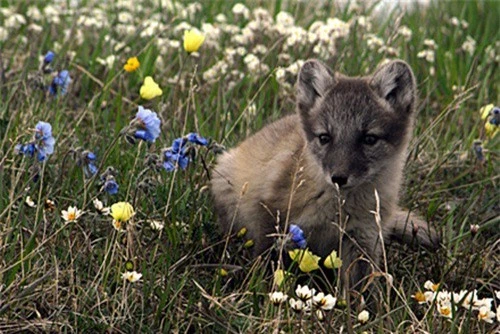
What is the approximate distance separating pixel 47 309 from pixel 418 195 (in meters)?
2.32

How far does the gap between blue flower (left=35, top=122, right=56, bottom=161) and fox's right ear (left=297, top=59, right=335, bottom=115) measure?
1.38 metres

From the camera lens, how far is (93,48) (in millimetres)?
7086

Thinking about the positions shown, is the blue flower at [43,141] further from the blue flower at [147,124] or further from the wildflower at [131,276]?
the wildflower at [131,276]

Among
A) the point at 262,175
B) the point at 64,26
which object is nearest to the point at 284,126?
the point at 262,175

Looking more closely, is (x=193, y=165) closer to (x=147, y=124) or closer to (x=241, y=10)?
(x=147, y=124)

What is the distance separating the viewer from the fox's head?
185 inches

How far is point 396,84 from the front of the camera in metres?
5.00

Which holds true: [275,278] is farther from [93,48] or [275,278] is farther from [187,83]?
[93,48]

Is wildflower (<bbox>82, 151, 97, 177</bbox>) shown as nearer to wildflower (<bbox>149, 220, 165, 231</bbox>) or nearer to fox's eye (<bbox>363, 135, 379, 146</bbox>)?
wildflower (<bbox>149, 220, 165, 231</bbox>)

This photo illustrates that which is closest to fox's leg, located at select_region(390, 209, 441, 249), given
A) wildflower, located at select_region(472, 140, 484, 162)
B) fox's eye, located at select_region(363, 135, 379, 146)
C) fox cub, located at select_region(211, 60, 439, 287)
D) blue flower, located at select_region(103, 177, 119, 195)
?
fox cub, located at select_region(211, 60, 439, 287)

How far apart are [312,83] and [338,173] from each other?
73cm

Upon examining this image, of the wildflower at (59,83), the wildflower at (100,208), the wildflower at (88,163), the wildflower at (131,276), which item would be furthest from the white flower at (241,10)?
the wildflower at (131,276)

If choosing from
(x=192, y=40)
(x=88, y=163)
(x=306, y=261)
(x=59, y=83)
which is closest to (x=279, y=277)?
(x=306, y=261)

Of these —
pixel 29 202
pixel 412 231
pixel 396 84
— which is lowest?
pixel 412 231
